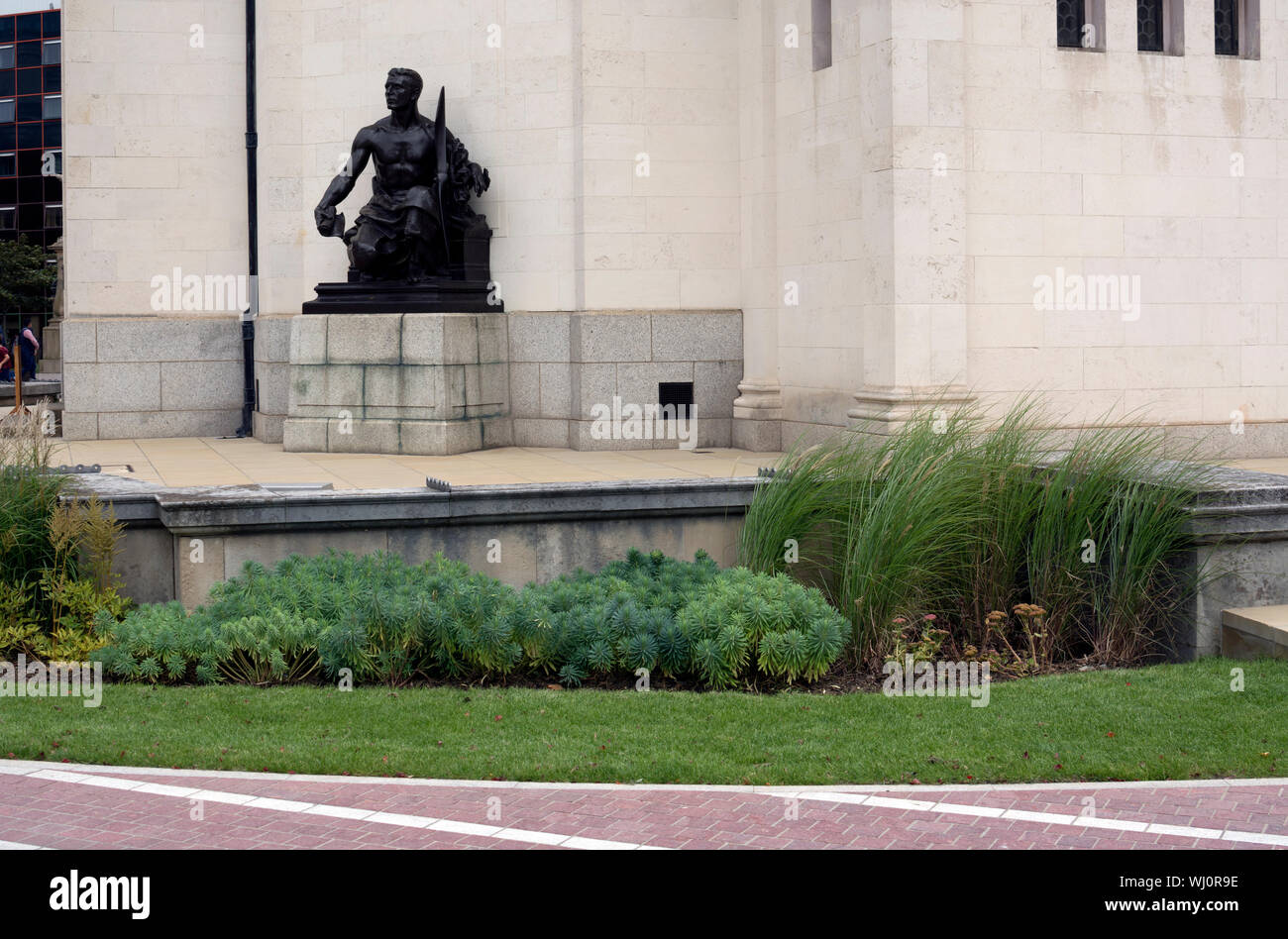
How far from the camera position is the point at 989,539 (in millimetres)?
11180

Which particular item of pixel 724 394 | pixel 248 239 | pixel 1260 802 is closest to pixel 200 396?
pixel 248 239

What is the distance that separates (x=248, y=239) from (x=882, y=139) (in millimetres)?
9990

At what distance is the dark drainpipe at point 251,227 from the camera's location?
22.0 metres

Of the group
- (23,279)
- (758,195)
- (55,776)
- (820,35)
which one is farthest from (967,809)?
(23,279)

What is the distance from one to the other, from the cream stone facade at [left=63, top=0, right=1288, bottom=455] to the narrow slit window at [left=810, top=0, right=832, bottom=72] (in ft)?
0.28

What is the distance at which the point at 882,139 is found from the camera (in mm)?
16703

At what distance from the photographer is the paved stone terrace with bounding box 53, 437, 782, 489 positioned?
622 inches

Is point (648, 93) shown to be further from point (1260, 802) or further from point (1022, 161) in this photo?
point (1260, 802)

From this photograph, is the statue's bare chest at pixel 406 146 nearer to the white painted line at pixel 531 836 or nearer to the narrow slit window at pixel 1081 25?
the narrow slit window at pixel 1081 25

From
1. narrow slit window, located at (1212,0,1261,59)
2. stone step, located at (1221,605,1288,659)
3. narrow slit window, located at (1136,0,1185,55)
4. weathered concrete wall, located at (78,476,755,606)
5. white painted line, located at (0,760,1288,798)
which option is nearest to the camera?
white painted line, located at (0,760,1288,798)

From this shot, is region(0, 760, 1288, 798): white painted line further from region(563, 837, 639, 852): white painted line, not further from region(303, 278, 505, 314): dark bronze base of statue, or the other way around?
region(303, 278, 505, 314): dark bronze base of statue

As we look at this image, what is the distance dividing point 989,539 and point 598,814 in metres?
4.98

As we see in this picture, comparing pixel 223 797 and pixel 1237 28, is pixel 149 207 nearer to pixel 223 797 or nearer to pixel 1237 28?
pixel 1237 28

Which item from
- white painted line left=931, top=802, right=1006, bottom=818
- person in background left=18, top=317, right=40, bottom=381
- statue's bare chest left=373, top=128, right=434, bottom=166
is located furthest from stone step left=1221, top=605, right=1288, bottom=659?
person in background left=18, top=317, right=40, bottom=381
